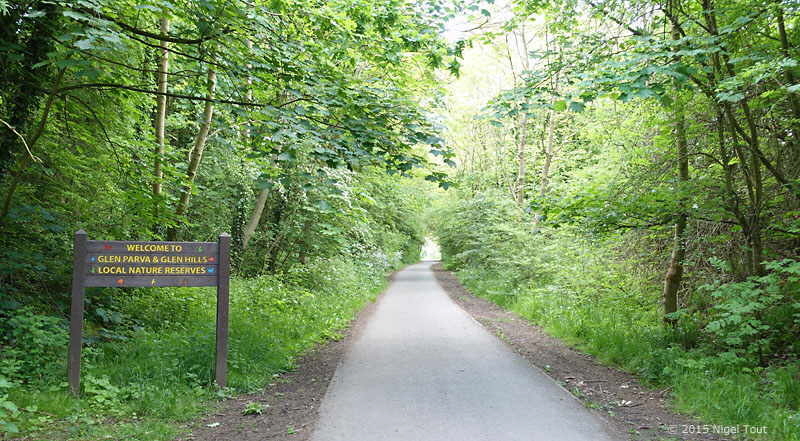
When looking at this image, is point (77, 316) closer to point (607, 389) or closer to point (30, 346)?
point (30, 346)

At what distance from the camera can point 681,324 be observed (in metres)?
7.31

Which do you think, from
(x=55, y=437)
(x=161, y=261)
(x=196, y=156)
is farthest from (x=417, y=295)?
(x=55, y=437)

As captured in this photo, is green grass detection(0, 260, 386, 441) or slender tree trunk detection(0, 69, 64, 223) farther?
slender tree trunk detection(0, 69, 64, 223)

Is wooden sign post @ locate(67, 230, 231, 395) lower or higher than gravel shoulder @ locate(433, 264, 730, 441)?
higher

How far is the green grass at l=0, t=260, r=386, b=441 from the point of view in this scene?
4457mm

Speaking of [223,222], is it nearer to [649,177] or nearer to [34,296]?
[34,296]

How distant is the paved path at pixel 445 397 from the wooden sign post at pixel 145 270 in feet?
6.45

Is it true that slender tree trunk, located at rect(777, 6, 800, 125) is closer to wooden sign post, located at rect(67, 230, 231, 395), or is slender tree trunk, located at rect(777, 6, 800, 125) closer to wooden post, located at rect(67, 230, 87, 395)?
wooden sign post, located at rect(67, 230, 231, 395)

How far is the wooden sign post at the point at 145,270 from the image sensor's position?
17.6 ft

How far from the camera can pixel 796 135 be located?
21.2 feet

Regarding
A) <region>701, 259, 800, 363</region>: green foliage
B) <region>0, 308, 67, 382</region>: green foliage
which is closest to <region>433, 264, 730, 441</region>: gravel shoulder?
<region>701, 259, 800, 363</region>: green foliage

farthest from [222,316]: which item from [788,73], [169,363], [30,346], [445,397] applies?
[788,73]

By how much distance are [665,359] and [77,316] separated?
776 cm

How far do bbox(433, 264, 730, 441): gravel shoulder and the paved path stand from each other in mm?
276
